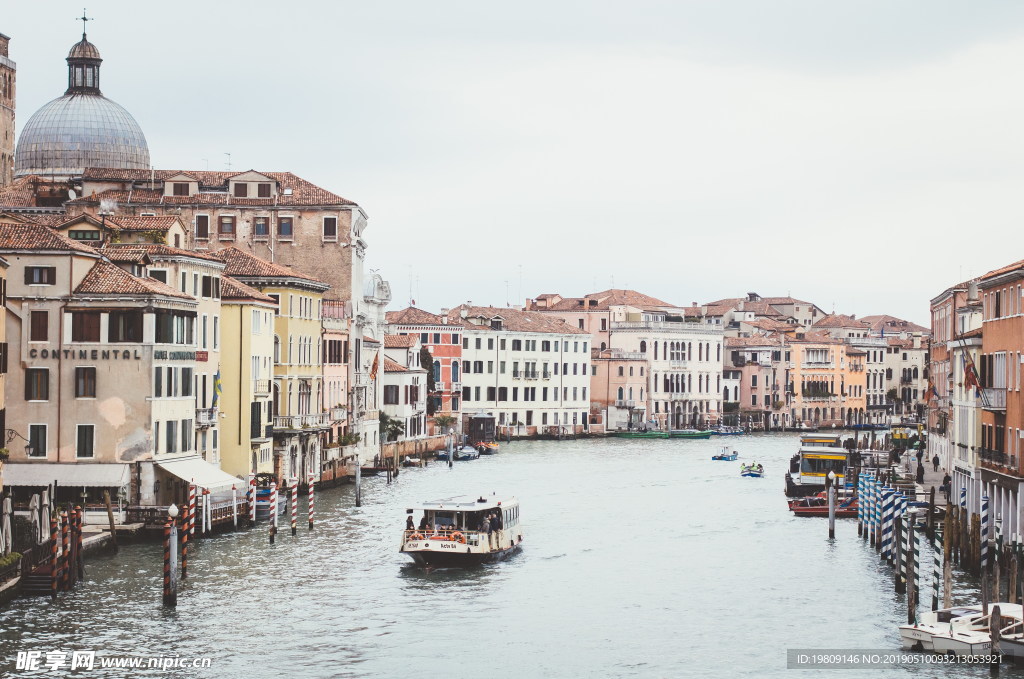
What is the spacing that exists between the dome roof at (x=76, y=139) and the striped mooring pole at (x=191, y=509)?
99.6ft

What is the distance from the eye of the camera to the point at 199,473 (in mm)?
36312

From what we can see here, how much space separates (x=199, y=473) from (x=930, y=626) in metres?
17.5

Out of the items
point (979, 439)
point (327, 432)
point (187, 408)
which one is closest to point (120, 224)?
point (187, 408)

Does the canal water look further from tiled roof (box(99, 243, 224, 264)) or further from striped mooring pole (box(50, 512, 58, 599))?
tiled roof (box(99, 243, 224, 264))

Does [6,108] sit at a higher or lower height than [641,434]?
higher

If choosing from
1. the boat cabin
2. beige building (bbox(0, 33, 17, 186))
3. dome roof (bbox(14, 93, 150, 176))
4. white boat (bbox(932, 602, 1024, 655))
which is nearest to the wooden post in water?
the boat cabin

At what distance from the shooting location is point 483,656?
938 inches

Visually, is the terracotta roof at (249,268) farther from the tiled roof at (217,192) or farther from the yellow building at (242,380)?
the tiled roof at (217,192)

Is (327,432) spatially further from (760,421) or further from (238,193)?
(760,421)

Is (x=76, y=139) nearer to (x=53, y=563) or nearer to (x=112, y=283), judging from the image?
(x=112, y=283)

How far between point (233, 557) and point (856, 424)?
86870 mm

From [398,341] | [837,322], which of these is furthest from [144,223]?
[837,322]

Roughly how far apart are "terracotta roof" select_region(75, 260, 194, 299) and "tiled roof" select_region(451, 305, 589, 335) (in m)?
52.4

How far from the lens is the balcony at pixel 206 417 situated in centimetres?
3862
